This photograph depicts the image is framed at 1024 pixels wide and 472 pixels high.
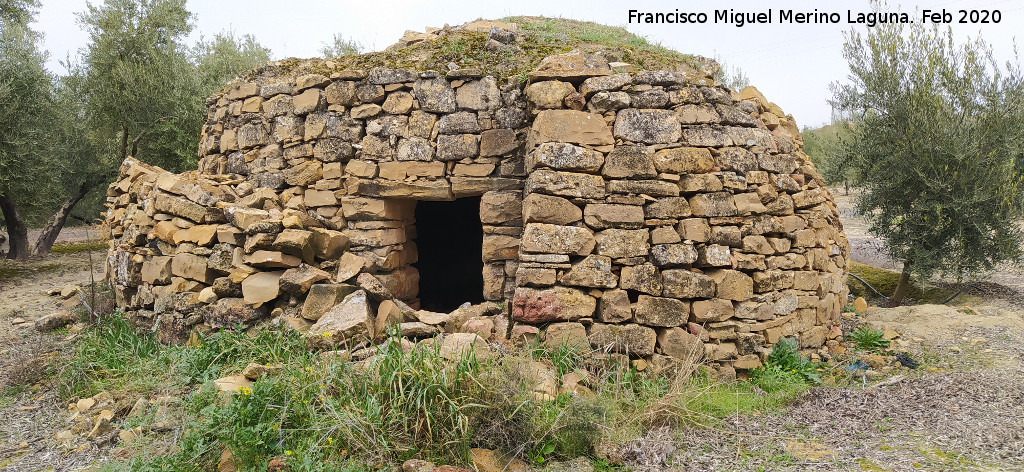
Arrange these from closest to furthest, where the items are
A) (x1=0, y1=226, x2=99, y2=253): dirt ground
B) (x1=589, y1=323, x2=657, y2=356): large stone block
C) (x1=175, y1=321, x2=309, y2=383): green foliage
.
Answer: (x1=175, y1=321, x2=309, y2=383): green foliage, (x1=589, y1=323, x2=657, y2=356): large stone block, (x1=0, y1=226, x2=99, y2=253): dirt ground

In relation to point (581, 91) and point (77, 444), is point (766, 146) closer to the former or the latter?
point (581, 91)

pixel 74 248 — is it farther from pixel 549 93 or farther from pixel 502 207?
pixel 549 93

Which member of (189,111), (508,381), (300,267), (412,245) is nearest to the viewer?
(508,381)

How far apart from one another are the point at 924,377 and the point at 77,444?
260 inches

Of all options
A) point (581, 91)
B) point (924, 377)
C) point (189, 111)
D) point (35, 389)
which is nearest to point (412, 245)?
point (581, 91)

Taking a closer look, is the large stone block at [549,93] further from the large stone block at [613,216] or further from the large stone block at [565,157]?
the large stone block at [613,216]

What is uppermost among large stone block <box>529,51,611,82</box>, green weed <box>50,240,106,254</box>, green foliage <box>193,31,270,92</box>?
green foliage <box>193,31,270,92</box>

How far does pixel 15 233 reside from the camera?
12.8 m

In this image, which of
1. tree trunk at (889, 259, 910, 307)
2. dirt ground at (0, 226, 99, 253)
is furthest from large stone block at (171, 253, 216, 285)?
dirt ground at (0, 226, 99, 253)

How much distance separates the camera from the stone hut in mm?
4902

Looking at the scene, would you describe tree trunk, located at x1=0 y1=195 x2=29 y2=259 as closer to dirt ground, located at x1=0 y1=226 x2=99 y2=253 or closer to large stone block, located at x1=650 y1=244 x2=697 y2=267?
dirt ground, located at x1=0 y1=226 x2=99 y2=253

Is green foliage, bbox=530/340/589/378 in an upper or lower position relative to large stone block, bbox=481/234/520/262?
lower

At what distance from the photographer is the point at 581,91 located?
204 inches

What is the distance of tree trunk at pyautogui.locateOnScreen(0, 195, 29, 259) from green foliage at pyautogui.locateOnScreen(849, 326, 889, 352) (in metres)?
15.0
